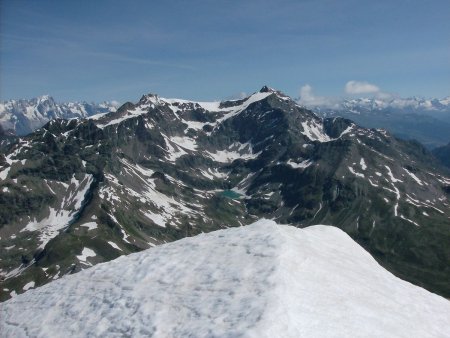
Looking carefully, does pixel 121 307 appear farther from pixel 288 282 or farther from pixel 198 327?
pixel 288 282

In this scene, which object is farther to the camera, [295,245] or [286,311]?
[295,245]

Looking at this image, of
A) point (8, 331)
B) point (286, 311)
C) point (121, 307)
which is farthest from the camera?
point (8, 331)

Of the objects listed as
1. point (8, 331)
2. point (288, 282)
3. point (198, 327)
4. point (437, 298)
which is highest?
point (288, 282)

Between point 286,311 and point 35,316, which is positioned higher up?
point 286,311

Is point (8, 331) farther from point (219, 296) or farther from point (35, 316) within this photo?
point (219, 296)

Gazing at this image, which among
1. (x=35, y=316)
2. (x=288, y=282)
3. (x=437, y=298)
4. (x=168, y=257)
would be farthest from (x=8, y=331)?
(x=437, y=298)

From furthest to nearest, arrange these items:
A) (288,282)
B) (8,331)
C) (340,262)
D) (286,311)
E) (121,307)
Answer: (340,262), (8,331), (121,307), (288,282), (286,311)

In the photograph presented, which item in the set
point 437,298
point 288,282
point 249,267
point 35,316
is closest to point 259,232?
point 249,267
